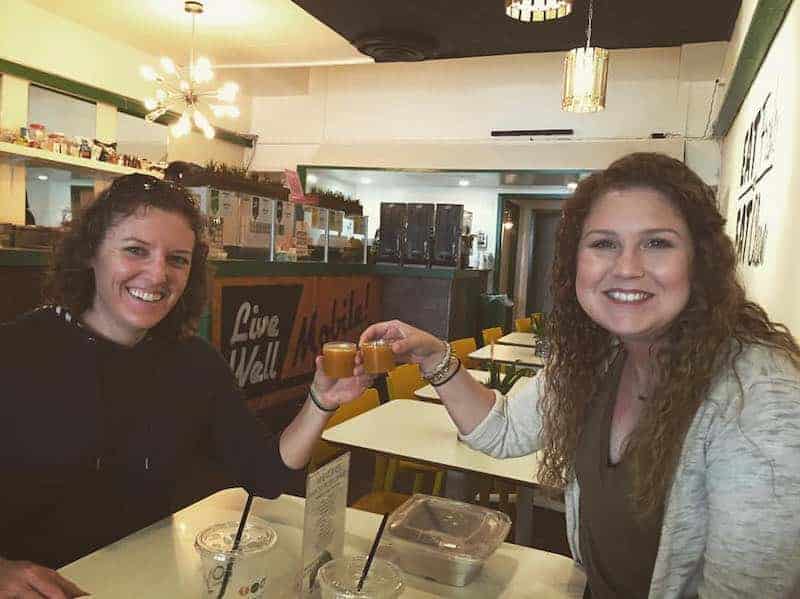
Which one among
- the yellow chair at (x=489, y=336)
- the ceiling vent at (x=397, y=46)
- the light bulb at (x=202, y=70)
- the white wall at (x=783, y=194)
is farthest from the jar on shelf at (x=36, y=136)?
the white wall at (x=783, y=194)

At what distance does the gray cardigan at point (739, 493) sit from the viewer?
115 centimetres

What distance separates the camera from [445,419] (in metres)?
2.99

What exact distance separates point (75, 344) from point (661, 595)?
1577 mm

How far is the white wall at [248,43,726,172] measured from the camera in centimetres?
844

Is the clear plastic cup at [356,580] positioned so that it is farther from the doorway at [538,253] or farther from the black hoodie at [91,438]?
the doorway at [538,253]

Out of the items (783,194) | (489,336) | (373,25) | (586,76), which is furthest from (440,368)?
(373,25)

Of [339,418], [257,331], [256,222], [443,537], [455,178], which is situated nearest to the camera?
[443,537]

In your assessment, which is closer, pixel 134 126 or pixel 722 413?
pixel 722 413

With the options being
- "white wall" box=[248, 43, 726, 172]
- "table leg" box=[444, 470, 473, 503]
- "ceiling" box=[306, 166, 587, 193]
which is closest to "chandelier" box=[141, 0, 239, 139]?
"white wall" box=[248, 43, 726, 172]

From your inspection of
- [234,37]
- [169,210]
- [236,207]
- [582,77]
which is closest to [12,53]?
[234,37]

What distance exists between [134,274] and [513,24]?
5100 millimetres

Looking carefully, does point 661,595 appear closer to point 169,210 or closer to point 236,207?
point 169,210

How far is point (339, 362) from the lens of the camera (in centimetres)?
184

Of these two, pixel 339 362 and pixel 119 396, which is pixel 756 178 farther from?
pixel 119 396
